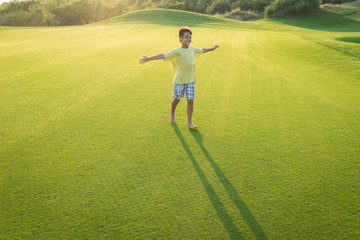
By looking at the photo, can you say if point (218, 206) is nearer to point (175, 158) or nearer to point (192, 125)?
point (175, 158)

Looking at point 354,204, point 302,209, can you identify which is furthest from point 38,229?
point 354,204

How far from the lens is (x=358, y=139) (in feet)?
12.6

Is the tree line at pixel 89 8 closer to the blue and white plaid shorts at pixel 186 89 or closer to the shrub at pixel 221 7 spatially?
the shrub at pixel 221 7

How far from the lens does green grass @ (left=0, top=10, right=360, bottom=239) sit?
2367 mm

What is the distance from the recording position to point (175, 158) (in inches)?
131

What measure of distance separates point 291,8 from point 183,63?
39748 millimetres

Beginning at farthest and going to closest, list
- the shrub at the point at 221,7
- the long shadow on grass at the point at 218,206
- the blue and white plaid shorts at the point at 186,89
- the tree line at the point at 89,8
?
the shrub at the point at 221,7 < the tree line at the point at 89,8 < the blue and white plaid shorts at the point at 186,89 < the long shadow on grass at the point at 218,206

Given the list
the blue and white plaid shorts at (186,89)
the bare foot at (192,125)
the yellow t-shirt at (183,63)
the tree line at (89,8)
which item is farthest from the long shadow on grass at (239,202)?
the tree line at (89,8)

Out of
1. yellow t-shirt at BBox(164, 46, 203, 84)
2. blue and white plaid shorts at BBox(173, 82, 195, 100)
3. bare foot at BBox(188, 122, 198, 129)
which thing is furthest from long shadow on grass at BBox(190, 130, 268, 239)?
yellow t-shirt at BBox(164, 46, 203, 84)

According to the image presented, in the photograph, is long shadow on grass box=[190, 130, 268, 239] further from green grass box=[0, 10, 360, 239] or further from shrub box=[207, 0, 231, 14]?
shrub box=[207, 0, 231, 14]

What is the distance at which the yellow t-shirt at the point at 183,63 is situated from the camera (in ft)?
12.9

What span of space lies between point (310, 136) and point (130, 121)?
3111 mm

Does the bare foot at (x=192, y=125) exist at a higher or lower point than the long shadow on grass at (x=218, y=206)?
higher

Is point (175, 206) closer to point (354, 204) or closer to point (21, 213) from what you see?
point (21, 213)
